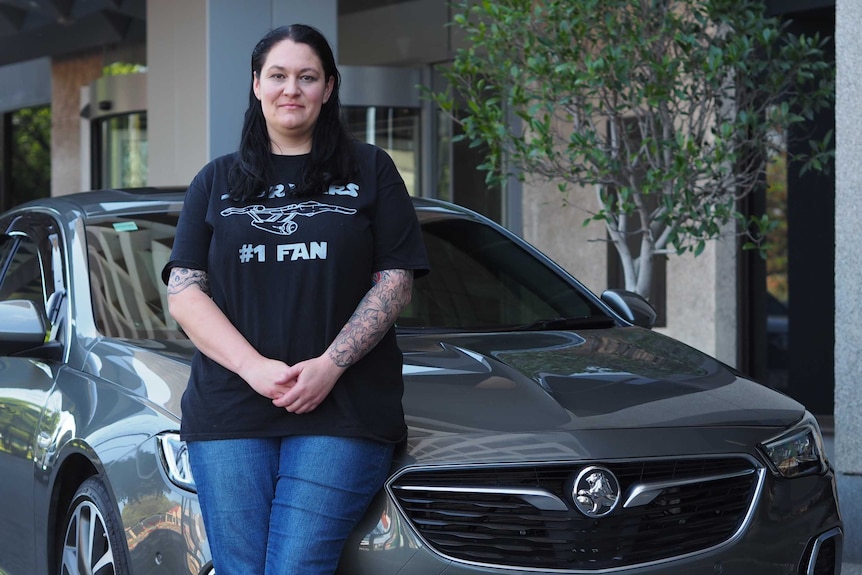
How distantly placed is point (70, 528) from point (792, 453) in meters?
2.06

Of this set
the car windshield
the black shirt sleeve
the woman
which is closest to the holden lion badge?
the woman

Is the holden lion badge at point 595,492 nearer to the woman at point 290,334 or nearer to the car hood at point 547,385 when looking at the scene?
the car hood at point 547,385

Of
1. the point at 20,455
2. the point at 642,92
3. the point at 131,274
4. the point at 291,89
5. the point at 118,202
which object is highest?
the point at 642,92

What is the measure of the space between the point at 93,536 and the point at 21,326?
775 mm

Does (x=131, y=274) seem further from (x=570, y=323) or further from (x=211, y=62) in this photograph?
(x=211, y=62)

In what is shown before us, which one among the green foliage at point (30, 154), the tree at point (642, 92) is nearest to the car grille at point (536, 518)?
the tree at point (642, 92)

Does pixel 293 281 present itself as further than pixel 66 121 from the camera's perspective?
→ No

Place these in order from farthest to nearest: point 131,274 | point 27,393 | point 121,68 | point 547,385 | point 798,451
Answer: point 121,68, point 131,274, point 27,393, point 798,451, point 547,385

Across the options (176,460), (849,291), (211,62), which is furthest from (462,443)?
(211,62)

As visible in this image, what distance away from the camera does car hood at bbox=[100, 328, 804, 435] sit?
339cm

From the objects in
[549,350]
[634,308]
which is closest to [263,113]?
[549,350]

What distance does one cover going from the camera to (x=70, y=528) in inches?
154

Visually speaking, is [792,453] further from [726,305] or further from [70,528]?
[726,305]

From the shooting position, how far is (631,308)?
497 cm
